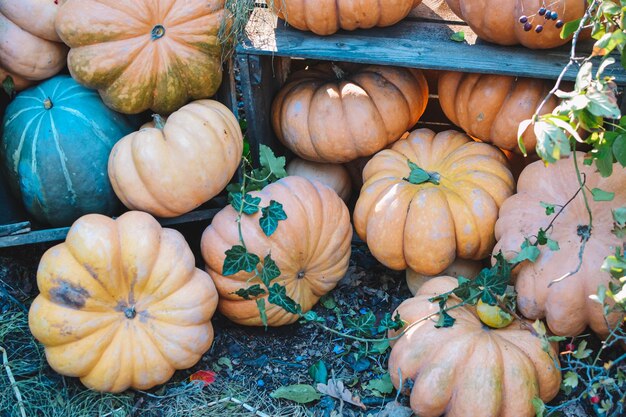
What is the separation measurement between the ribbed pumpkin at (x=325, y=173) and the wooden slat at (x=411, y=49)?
727 millimetres

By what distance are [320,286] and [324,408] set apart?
0.58 meters

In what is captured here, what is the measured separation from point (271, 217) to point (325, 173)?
791 mm

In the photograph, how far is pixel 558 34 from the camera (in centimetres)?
292

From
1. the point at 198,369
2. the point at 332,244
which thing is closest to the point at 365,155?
the point at 332,244

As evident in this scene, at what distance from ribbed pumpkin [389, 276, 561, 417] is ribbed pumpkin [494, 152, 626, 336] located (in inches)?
5.4

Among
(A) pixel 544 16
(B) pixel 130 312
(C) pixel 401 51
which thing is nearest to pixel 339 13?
(C) pixel 401 51

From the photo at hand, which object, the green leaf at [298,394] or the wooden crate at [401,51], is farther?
the wooden crate at [401,51]

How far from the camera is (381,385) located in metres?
2.92

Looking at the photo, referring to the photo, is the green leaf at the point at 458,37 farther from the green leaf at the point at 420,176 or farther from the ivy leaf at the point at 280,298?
the ivy leaf at the point at 280,298

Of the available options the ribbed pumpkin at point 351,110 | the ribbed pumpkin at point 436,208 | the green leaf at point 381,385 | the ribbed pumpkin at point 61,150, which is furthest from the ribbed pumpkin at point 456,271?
the ribbed pumpkin at point 61,150

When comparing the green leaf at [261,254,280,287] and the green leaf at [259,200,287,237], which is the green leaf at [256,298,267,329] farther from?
the green leaf at [259,200,287,237]

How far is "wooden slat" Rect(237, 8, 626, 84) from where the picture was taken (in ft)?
9.86

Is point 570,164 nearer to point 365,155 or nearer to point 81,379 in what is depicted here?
→ point 365,155

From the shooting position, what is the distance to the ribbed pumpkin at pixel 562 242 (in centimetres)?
270
